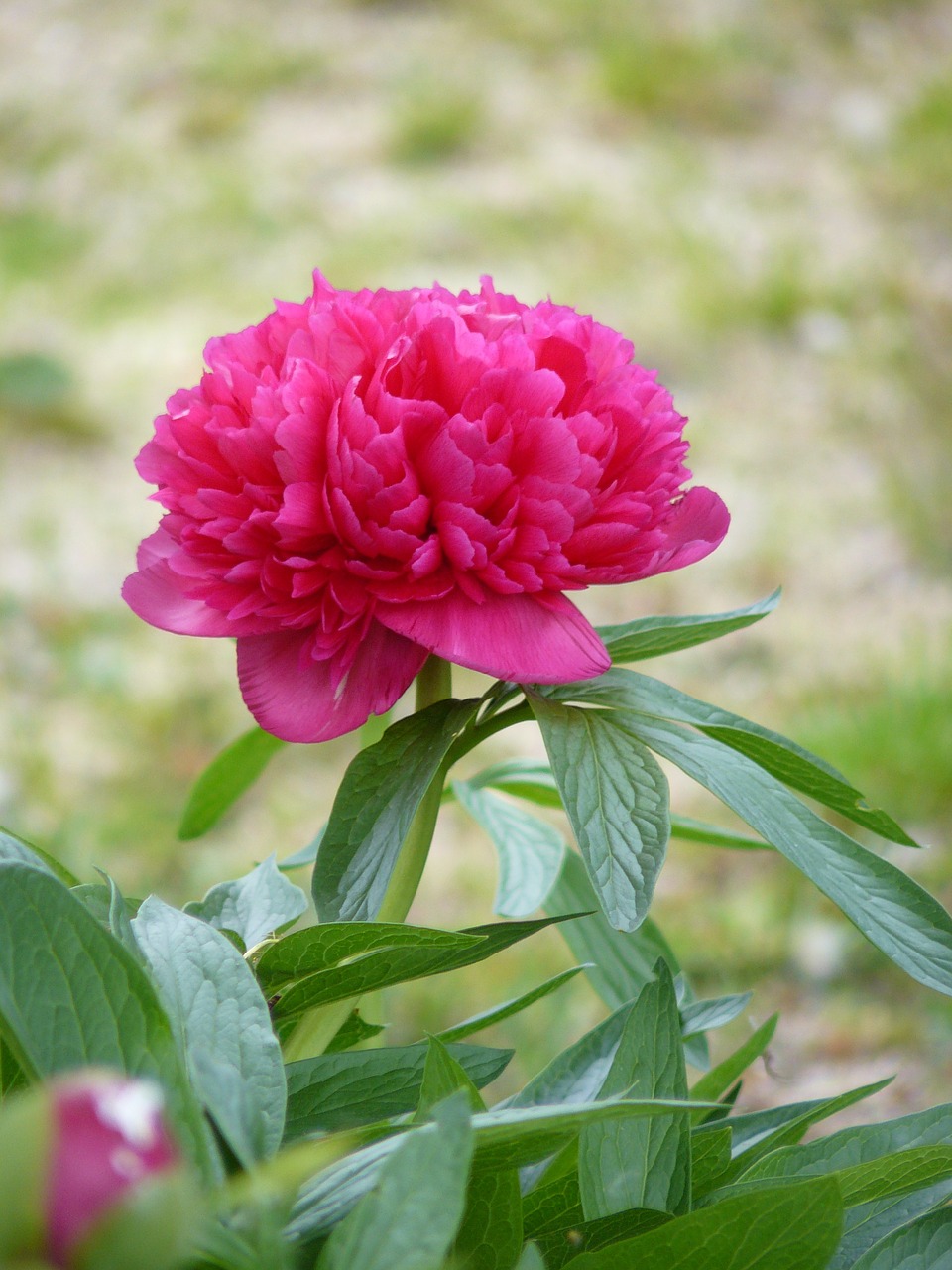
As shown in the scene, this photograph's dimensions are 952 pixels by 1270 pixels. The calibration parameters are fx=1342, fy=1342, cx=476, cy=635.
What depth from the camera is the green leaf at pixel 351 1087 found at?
11.8 inches

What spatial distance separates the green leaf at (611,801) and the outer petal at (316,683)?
0.04 meters

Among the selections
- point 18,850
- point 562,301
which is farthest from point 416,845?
point 562,301

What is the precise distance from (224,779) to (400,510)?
0.55 feet

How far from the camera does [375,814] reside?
330 mm

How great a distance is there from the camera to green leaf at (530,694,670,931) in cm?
29

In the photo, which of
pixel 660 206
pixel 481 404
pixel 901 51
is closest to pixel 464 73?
pixel 660 206

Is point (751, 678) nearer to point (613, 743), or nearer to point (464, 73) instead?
point (613, 743)

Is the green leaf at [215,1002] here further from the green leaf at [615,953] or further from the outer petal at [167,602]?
the green leaf at [615,953]

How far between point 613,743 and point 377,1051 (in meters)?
0.09

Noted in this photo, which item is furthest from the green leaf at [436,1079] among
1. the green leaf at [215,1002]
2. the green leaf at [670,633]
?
the green leaf at [670,633]

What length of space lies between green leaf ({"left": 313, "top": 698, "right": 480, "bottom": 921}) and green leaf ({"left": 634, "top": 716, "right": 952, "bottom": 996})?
55mm

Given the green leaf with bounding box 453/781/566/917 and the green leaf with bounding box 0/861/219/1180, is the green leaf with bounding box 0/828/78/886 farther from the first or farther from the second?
the green leaf with bounding box 453/781/566/917

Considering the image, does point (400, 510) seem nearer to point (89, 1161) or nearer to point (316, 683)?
point (316, 683)

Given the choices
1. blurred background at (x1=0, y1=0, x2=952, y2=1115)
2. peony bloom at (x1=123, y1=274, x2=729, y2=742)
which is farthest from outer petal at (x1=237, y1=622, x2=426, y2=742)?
blurred background at (x1=0, y1=0, x2=952, y2=1115)
